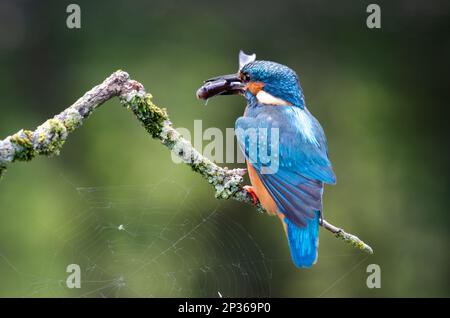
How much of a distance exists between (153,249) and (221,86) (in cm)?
202

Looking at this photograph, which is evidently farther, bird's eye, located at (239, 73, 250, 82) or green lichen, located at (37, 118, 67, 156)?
bird's eye, located at (239, 73, 250, 82)

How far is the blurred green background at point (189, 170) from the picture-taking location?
5289mm

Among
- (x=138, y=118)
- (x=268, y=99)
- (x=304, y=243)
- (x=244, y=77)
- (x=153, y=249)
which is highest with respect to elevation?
(x=244, y=77)

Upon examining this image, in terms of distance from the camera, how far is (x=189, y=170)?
18.5ft

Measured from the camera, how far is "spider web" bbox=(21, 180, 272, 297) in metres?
5.16

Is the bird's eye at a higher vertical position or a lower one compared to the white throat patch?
higher

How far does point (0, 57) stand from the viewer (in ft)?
19.9

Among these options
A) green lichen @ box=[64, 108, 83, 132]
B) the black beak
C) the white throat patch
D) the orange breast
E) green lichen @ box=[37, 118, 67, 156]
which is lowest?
the orange breast

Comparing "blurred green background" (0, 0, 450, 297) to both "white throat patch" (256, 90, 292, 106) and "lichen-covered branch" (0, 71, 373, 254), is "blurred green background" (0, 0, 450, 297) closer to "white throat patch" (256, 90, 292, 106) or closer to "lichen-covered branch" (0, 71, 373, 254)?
"white throat patch" (256, 90, 292, 106)

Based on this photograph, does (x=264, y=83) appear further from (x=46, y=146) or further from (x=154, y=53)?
(x=154, y=53)

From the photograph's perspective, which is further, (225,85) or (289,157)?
(225,85)

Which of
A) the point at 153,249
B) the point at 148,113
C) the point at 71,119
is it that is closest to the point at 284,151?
the point at 148,113

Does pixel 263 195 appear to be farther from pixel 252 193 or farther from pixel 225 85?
pixel 225 85

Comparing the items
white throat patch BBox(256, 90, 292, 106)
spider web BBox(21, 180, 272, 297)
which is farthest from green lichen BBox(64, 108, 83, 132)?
spider web BBox(21, 180, 272, 297)
